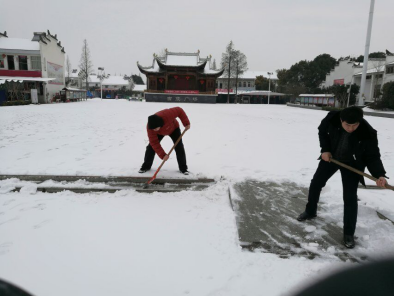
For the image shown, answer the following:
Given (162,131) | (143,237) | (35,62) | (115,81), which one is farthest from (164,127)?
(115,81)

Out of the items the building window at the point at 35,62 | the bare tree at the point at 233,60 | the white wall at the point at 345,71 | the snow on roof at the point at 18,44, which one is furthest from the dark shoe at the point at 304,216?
the bare tree at the point at 233,60

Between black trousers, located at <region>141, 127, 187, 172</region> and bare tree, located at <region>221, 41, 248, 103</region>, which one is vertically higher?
bare tree, located at <region>221, 41, 248, 103</region>

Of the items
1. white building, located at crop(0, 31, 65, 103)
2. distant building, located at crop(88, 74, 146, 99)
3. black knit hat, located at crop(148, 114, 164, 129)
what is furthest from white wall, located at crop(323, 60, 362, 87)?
distant building, located at crop(88, 74, 146, 99)

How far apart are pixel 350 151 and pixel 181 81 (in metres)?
37.3

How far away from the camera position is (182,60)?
3938cm

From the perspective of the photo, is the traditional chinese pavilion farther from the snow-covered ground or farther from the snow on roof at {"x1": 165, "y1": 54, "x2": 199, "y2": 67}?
the snow-covered ground

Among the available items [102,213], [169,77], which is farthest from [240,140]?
[169,77]

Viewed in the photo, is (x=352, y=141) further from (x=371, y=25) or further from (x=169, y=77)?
(x=169, y=77)

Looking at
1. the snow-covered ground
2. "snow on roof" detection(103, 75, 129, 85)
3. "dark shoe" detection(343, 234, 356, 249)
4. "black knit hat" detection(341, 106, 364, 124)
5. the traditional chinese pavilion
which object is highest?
"snow on roof" detection(103, 75, 129, 85)

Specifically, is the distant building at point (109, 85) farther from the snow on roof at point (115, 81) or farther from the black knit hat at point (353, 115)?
the black knit hat at point (353, 115)

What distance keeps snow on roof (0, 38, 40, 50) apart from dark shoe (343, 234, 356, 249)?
33.7m

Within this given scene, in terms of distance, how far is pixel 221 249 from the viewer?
8.48ft

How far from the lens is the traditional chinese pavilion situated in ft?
123

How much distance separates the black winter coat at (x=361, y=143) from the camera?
262cm
